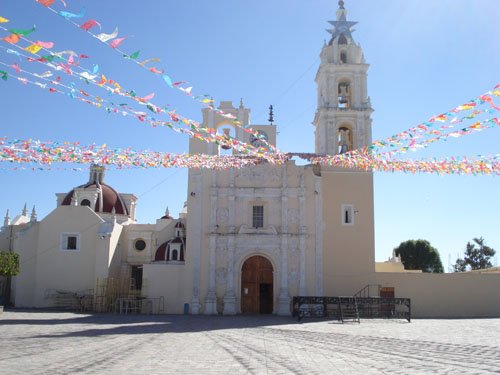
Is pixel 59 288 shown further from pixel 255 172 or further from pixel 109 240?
pixel 255 172

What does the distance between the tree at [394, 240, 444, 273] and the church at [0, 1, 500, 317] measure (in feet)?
91.6

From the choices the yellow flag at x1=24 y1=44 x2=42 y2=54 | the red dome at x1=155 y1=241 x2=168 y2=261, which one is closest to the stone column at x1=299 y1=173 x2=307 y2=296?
the red dome at x1=155 y1=241 x2=168 y2=261

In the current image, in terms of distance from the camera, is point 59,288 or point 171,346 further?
point 59,288

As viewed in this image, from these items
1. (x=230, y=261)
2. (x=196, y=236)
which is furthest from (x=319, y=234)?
(x=196, y=236)

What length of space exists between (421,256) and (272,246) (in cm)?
3358

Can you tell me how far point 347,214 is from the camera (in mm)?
29531

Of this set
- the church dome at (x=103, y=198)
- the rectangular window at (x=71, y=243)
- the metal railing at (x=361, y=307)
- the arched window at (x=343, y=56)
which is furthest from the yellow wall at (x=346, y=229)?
the church dome at (x=103, y=198)

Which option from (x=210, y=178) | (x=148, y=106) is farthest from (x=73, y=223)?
(x=148, y=106)

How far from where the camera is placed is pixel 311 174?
29625 mm

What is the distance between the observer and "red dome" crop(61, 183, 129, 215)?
139 ft

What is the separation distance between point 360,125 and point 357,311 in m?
11.4

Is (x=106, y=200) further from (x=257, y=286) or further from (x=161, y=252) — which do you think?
(x=257, y=286)

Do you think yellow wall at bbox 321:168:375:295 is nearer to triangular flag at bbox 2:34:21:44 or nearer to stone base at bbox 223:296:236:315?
stone base at bbox 223:296:236:315

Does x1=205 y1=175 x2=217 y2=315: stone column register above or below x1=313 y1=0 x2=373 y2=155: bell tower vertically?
below
